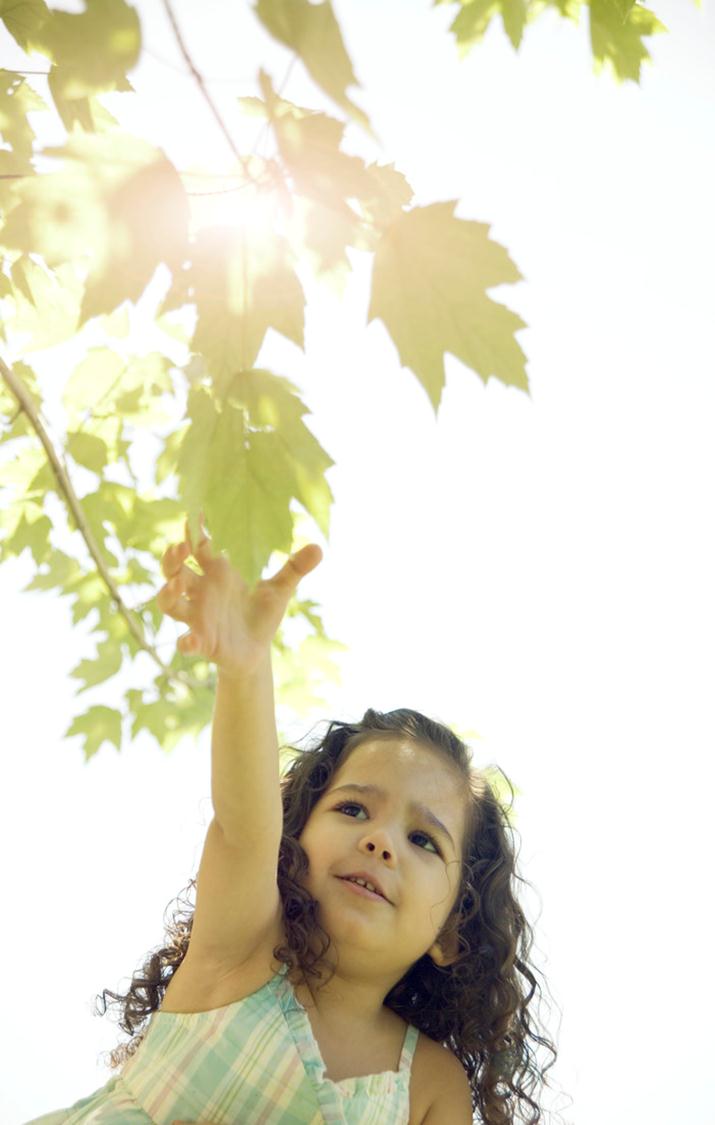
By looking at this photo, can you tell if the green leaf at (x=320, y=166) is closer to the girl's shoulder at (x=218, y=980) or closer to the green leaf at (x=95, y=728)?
the girl's shoulder at (x=218, y=980)

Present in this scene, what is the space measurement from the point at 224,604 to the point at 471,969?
1589mm

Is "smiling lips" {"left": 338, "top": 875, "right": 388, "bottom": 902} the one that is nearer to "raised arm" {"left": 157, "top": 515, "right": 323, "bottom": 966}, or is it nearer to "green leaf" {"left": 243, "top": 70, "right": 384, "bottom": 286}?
"raised arm" {"left": 157, "top": 515, "right": 323, "bottom": 966}

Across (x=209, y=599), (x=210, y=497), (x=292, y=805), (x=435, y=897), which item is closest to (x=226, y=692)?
(x=209, y=599)

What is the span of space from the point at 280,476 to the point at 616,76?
1.21 meters

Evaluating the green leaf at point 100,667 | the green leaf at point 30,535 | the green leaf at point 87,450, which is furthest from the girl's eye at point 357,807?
the green leaf at point 30,535

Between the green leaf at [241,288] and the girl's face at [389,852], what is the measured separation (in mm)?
1394

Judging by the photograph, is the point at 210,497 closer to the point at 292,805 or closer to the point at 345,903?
the point at 345,903

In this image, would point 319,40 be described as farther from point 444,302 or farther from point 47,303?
point 47,303

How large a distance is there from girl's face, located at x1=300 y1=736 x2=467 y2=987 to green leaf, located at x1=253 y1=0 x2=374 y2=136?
1631 millimetres

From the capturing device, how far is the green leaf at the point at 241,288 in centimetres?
112

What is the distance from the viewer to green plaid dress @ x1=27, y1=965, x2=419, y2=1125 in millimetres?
1889

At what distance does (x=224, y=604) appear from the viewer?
171cm

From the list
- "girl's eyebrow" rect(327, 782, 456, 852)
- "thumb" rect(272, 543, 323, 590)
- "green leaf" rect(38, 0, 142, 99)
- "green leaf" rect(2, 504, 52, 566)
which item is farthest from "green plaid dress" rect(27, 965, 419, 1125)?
"green leaf" rect(38, 0, 142, 99)

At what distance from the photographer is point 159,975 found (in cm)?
262
